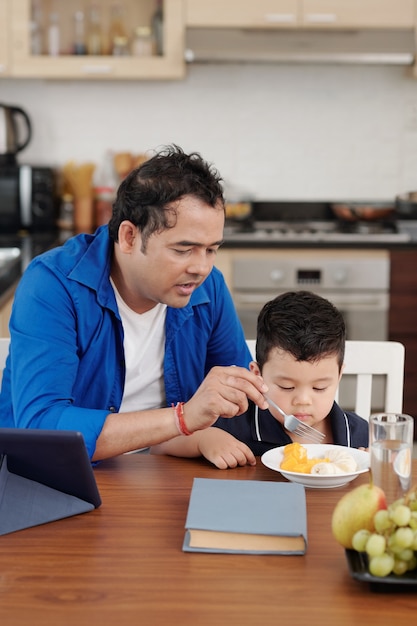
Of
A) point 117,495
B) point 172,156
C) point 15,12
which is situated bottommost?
point 117,495

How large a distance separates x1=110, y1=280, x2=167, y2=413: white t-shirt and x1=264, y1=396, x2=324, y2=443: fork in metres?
0.39

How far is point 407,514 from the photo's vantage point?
1.09 meters

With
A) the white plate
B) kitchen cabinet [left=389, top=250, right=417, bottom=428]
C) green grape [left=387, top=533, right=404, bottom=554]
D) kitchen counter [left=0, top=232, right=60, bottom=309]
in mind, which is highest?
green grape [left=387, top=533, right=404, bottom=554]

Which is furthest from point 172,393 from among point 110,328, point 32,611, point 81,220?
point 81,220

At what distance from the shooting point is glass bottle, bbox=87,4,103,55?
417 cm

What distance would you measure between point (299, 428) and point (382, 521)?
55 centimetres

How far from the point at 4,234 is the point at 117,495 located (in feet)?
9.87

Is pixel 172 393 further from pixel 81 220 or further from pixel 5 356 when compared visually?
pixel 81 220

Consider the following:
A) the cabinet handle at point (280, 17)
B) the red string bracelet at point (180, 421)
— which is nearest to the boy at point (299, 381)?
the red string bracelet at point (180, 421)

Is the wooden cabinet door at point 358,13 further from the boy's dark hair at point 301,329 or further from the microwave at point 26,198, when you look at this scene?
the boy's dark hair at point 301,329

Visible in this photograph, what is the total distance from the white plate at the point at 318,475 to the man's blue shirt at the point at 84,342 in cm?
31

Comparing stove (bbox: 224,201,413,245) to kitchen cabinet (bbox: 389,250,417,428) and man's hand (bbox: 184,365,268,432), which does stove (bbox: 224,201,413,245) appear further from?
man's hand (bbox: 184,365,268,432)

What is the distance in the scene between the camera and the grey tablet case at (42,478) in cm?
130

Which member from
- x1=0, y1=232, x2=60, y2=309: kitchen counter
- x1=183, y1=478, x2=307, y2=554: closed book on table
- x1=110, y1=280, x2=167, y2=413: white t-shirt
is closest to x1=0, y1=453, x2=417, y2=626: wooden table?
x1=183, y1=478, x2=307, y2=554: closed book on table
